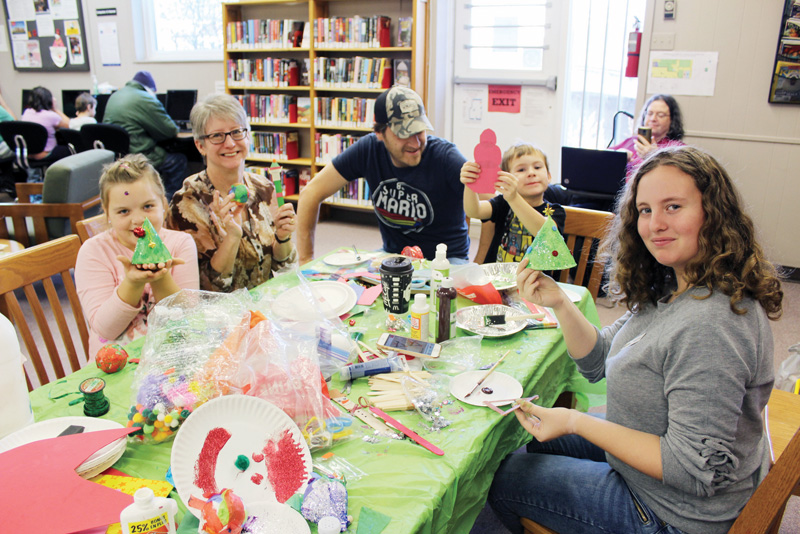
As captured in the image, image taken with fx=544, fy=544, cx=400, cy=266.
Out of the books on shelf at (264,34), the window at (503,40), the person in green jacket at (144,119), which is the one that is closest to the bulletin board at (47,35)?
the person in green jacket at (144,119)

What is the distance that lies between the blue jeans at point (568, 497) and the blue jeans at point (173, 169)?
17.6 ft

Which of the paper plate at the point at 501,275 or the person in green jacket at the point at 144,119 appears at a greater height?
the person in green jacket at the point at 144,119

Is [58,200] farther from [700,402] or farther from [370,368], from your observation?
[700,402]

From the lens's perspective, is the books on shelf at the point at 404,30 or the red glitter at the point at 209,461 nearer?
the red glitter at the point at 209,461

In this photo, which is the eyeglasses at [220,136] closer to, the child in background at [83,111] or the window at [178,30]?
Answer: the window at [178,30]

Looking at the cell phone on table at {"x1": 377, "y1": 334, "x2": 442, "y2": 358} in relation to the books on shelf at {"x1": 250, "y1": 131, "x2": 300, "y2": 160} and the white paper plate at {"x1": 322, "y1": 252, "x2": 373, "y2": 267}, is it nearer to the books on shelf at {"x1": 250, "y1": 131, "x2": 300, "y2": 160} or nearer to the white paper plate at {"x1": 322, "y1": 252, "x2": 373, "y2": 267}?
the white paper plate at {"x1": 322, "y1": 252, "x2": 373, "y2": 267}

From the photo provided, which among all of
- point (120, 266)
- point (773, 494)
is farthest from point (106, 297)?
point (773, 494)

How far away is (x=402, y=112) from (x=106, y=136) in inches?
158

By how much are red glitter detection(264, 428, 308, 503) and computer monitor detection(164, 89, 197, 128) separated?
19.5 feet

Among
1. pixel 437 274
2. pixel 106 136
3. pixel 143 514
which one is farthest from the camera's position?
pixel 106 136

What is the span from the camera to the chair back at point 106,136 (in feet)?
16.6

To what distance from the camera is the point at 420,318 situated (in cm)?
147

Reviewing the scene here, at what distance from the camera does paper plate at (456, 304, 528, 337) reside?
156cm

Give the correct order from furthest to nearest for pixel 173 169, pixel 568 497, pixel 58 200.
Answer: pixel 173 169
pixel 58 200
pixel 568 497
